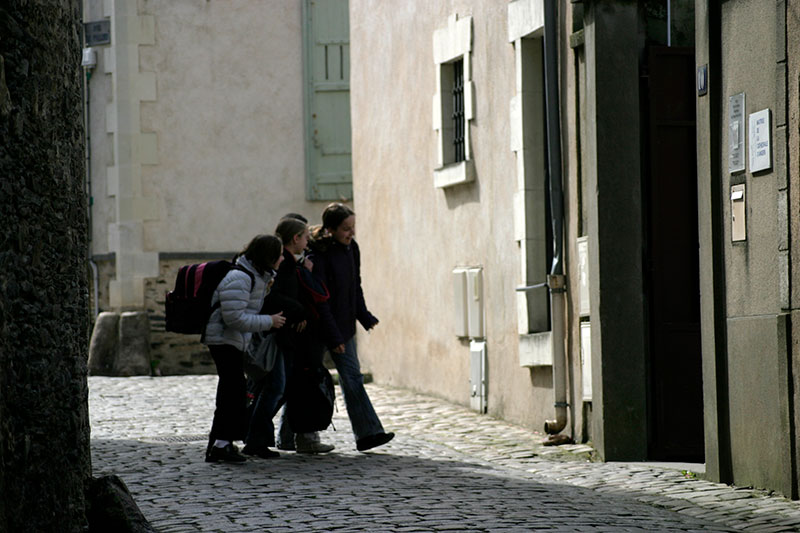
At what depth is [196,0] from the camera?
21.0m

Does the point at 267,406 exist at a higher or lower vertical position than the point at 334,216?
lower

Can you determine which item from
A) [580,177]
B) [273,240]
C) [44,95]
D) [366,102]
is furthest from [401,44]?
[44,95]

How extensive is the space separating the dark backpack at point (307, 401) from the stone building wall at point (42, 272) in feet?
10.5

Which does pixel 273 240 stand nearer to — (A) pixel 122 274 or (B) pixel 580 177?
(B) pixel 580 177

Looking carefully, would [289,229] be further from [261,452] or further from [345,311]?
[261,452]

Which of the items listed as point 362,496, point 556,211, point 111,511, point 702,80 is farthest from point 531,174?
point 111,511

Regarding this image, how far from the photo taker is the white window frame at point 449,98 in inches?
519

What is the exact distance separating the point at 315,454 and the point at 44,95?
4477 millimetres

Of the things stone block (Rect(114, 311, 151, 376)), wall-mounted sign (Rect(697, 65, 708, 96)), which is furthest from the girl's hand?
stone block (Rect(114, 311, 151, 376))

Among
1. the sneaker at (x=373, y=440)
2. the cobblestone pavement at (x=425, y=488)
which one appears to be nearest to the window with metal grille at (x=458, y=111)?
the cobblestone pavement at (x=425, y=488)

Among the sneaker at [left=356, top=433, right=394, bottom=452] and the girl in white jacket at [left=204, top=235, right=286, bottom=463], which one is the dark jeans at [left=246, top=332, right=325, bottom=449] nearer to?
the girl in white jacket at [left=204, top=235, right=286, bottom=463]

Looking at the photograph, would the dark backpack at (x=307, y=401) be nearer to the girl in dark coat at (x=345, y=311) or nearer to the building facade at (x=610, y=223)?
the girl in dark coat at (x=345, y=311)

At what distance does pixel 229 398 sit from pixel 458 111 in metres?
5.40

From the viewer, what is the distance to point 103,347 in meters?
19.6
